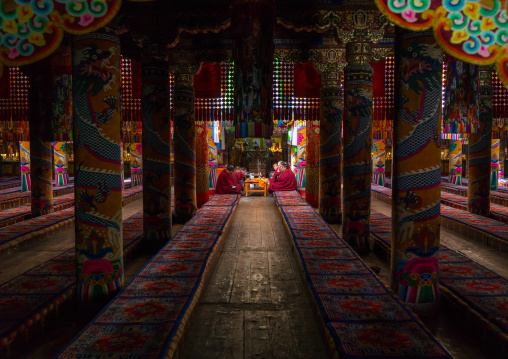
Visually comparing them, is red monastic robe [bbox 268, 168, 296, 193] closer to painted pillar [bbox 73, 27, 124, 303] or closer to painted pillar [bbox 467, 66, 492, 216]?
painted pillar [bbox 467, 66, 492, 216]

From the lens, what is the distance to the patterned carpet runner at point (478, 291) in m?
2.44

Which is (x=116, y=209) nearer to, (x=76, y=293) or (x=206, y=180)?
(x=76, y=293)

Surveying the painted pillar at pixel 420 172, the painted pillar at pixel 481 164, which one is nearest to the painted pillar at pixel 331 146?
the painted pillar at pixel 481 164

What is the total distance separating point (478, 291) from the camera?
2982mm

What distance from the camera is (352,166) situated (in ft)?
17.2

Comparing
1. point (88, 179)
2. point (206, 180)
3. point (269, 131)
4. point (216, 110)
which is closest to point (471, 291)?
point (269, 131)

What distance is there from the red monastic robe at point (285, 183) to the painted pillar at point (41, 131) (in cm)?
644

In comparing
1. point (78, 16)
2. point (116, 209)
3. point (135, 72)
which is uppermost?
point (135, 72)

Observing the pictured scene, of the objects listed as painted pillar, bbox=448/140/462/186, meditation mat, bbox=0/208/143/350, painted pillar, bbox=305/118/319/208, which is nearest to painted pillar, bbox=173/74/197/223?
meditation mat, bbox=0/208/143/350

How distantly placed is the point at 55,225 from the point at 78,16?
5.10 meters

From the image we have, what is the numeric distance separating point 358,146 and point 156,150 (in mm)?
3040

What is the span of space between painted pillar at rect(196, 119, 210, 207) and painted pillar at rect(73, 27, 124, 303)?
618cm

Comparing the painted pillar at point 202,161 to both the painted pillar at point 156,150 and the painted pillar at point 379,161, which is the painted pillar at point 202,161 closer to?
the painted pillar at point 156,150

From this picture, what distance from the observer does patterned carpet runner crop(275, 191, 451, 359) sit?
2.06m
